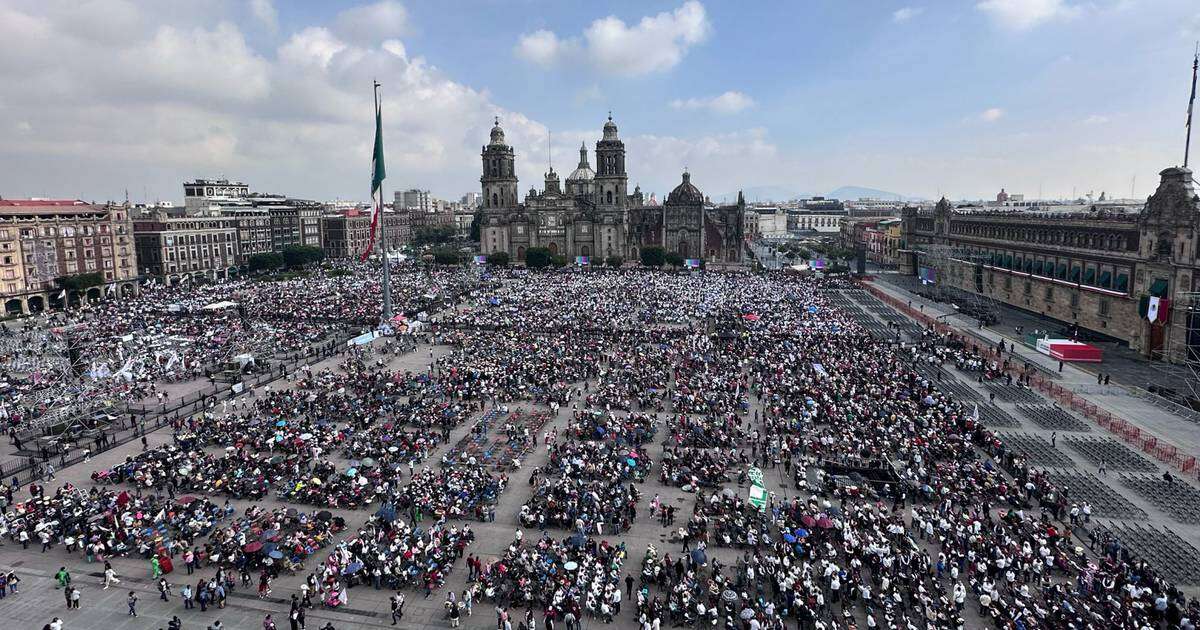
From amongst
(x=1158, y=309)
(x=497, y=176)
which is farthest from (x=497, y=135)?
(x=1158, y=309)

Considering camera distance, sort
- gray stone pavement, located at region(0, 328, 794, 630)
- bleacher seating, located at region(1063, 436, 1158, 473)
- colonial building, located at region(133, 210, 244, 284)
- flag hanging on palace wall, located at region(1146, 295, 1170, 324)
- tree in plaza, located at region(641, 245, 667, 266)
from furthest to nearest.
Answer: tree in plaza, located at region(641, 245, 667, 266)
colonial building, located at region(133, 210, 244, 284)
flag hanging on palace wall, located at region(1146, 295, 1170, 324)
bleacher seating, located at region(1063, 436, 1158, 473)
gray stone pavement, located at region(0, 328, 794, 630)

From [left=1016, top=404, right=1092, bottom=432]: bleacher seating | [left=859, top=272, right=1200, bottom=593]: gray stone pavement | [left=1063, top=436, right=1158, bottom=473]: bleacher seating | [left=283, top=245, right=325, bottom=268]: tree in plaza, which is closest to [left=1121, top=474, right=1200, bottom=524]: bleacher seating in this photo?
[left=859, top=272, right=1200, bottom=593]: gray stone pavement

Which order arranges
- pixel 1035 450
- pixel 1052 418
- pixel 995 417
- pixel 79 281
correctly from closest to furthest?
pixel 1035 450 → pixel 1052 418 → pixel 995 417 → pixel 79 281

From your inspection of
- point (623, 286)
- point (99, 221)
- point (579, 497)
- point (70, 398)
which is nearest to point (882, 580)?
point (579, 497)

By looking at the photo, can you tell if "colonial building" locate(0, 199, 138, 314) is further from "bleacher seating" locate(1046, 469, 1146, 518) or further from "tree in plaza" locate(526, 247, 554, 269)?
"bleacher seating" locate(1046, 469, 1146, 518)

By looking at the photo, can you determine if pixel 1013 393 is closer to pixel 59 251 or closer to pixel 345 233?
pixel 59 251

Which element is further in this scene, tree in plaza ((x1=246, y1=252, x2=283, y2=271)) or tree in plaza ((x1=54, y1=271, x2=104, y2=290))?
tree in plaza ((x1=246, y1=252, x2=283, y2=271))

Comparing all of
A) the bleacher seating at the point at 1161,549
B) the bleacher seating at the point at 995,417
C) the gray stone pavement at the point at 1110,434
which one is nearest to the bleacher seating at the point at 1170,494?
the gray stone pavement at the point at 1110,434
